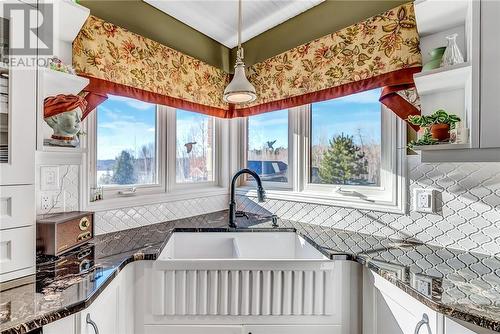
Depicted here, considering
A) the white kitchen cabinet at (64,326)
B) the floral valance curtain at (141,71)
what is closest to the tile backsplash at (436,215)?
the floral valance curtain at (141,71)

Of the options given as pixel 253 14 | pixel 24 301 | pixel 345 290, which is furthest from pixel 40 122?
pixel 253 14

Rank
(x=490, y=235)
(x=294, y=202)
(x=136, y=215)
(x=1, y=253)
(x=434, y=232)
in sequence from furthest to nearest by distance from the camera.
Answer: (x=294, y=202)
(x=136, y=215)
(x=434, y=232)
(x=490, y=235)
(x=1, y=253)

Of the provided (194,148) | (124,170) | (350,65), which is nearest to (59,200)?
(124,170)

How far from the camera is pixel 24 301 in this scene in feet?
2.66

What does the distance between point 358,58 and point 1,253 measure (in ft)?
6.31

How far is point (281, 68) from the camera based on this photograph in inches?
79.8

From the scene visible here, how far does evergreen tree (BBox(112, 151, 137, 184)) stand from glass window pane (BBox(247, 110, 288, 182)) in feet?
3.24

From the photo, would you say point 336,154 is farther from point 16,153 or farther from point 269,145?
point 16,153

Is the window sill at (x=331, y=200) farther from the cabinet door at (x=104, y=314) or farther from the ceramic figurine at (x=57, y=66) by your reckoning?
the ceramic figurine at (x=57, y=66)

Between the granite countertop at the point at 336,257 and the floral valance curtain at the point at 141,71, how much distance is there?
82 cm

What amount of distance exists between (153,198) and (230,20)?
1468mm

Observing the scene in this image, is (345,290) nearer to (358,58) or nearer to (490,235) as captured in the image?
(490,235)

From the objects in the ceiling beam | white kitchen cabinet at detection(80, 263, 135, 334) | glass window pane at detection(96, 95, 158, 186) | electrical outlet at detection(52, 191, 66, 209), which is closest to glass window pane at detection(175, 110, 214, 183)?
glass window pane at detection(96, 95, 158, 186)

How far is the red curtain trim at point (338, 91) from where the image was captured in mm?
1424
